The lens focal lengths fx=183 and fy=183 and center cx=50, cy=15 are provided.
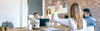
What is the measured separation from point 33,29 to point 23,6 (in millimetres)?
2101

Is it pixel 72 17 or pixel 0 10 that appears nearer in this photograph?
pixel 72 17

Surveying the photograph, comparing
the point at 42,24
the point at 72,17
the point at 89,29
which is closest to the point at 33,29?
the point at 42,24

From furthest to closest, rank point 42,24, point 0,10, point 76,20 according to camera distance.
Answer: point 0,10 → point 42,24 → point 76,20

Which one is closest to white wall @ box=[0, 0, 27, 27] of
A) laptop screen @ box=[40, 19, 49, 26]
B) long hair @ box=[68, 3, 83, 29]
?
laptop screen @ box=[40, 19, 49, 26]

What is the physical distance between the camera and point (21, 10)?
543 centimetres

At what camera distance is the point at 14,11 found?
5.38 meters

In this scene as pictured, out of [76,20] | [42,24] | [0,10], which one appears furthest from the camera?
[0,10]

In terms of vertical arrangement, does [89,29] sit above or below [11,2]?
below

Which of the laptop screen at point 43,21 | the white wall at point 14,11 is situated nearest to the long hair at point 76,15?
the laptop screen at point 43,21

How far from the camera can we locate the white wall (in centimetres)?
523

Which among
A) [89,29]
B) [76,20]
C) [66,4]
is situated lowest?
[89,29]

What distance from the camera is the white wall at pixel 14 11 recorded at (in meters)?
5.23

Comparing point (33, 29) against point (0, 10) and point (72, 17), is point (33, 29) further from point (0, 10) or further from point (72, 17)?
point (0, 10)

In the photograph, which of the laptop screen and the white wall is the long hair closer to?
the laptop screen
